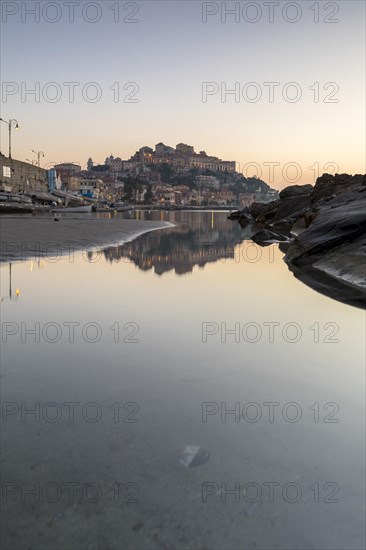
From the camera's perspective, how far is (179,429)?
3133 millimetres

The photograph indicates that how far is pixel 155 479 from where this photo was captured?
8.27ft

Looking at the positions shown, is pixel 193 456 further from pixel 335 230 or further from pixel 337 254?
pixel 335 230

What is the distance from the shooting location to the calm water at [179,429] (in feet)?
7.17

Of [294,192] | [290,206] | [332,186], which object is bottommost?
[290,206]

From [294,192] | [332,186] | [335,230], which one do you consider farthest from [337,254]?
[294,192]

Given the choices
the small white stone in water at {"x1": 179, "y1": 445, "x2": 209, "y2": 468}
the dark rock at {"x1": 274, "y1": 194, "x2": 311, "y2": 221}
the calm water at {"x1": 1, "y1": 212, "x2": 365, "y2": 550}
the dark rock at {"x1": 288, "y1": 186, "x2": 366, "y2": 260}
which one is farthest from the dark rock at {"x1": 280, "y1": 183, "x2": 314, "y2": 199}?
the small white stone in water at {"x1": 179, "y1": 445, "x2": 209, "y2": 468}

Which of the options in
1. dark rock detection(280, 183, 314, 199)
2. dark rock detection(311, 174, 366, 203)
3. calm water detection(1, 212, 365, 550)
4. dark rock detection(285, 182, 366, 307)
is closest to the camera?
calm water detection(1, 212, 365, 550)

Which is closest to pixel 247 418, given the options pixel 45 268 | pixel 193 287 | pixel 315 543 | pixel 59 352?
pixel 315 543

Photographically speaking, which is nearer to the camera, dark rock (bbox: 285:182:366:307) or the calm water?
the calm water

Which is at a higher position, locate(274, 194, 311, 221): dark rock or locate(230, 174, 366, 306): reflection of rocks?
locate(274, 194, 311, 221): dark rock

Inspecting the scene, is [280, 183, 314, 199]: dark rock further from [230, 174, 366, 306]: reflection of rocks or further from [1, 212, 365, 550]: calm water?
[1, 212, 365, 550]: calm water

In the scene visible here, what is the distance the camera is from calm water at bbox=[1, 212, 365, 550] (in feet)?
7.17

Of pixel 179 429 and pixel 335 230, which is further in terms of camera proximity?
pixel 335 230

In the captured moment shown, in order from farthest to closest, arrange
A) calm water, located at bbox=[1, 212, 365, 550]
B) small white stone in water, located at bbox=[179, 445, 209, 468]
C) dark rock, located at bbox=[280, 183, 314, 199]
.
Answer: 1. dark rock, located at bbox=[280, 183, 314, 199]
2. small white stone in water, located at bbox=[179, 445, 209, 468]
3. calm water, located at bbox=[1, 212, 365, 550]
